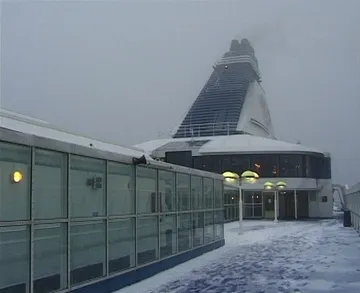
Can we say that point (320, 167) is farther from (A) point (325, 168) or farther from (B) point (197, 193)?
(B) point (197, 193)

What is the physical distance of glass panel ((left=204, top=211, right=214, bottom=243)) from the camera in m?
15.9

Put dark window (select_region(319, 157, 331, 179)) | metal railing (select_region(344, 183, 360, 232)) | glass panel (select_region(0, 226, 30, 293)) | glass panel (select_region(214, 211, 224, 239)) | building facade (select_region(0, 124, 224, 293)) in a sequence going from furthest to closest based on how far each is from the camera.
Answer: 1. dark window (select_region(319, 157, 331, 179))
2. metal railing (select_region(344, 183, 360, 232))
3. glass panel (select_region(214, 211, 224, 239))
4. building facade (select_region(0, 124, 224, 293))
5. glass panel (select_region(0, 226, 30, 293))

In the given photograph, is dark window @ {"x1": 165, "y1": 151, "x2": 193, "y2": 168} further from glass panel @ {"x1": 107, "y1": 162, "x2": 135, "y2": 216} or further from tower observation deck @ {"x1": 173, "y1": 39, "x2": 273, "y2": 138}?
tower observation deck @ {"x1": 173, "y1": 39, "x2": 273, "y2": 138}

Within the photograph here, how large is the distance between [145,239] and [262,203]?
33.8 m

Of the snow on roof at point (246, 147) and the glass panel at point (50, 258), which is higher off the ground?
the snow on roof at point (246, 147)

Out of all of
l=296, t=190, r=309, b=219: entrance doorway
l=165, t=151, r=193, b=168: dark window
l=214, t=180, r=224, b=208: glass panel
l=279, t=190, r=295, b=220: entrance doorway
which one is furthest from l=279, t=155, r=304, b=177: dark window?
l=214, t=180, r=224, b=208: glass panel

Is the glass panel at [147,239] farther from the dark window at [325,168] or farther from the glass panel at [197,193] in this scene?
the dark window at [325,168]

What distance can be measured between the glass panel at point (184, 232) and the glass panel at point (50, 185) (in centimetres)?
579

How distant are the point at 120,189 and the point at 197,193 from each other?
5.42m

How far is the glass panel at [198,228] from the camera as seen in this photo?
1461cm

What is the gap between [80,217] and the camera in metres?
8.27

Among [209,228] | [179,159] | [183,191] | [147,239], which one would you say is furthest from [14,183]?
[179,159]

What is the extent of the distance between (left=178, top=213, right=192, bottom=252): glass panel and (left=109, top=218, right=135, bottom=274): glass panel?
3.12 metres

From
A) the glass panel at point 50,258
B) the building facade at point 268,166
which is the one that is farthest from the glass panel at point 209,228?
the building facade at point 268,166
